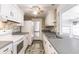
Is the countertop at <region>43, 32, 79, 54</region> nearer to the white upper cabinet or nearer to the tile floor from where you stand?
the white upper cabinet

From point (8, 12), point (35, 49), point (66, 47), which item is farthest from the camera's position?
point (35, 49)

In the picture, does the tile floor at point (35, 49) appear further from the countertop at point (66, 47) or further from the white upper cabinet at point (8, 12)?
the countertop at point (66, 47)

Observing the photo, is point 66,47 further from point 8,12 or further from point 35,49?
point 35,49

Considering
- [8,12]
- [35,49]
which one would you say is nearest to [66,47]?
[8,12]

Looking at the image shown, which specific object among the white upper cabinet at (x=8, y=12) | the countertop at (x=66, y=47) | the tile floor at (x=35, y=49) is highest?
the white upper cabinet at (x=8, y=12)

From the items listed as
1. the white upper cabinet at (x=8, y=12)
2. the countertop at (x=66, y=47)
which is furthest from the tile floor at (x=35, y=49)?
the countertop at (x=66, y=47)

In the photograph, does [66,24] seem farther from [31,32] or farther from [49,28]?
[49,28]

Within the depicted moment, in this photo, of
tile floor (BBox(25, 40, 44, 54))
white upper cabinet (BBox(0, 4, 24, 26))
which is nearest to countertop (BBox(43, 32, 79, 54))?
white upper cabinet (BBox(0, 4, 24, 26))

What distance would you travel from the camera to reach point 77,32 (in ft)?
8.87

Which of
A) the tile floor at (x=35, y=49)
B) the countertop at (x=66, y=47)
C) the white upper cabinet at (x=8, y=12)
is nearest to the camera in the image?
the countertop at (x=66, y=47)

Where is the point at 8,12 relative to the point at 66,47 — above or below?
above
